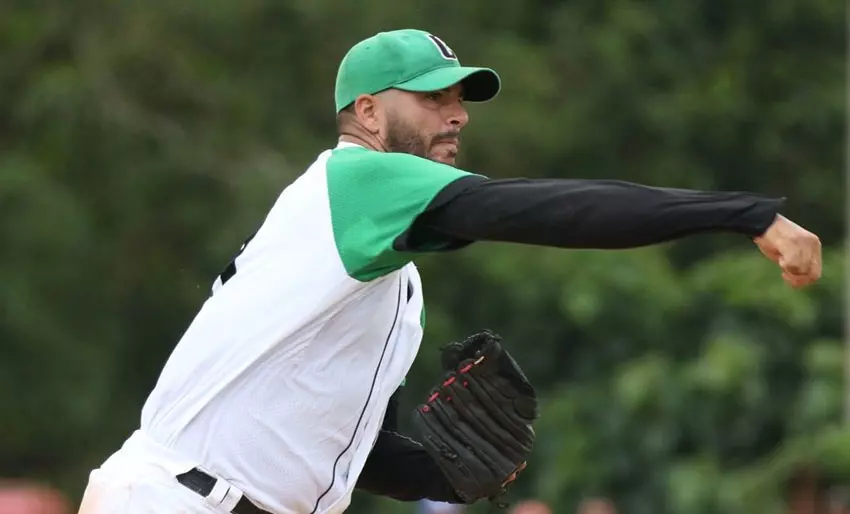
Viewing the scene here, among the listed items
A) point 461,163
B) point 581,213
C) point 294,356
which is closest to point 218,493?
point 294,356

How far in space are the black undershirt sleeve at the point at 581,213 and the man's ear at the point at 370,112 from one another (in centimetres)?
56

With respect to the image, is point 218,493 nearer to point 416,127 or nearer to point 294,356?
point 294,356

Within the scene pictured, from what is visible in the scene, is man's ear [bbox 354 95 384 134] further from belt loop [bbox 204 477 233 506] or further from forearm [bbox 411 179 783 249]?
belt loop [bbox 204 477 233 506]

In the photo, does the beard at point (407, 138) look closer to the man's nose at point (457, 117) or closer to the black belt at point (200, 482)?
the man's nose at point (457, 117)

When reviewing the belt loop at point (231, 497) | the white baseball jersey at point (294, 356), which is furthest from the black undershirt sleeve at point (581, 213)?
the belt loop at point (231, 497)

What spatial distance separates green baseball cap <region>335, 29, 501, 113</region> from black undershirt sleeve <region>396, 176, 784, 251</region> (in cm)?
56

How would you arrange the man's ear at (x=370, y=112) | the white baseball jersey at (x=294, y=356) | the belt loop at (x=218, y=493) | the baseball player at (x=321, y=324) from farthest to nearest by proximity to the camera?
the man's ear at (x=370, y=112) < the belt loop at (x=218, y=493) < the white baseball jersey at (x=294, y=356) < the baseball player at (x=321, y=324)

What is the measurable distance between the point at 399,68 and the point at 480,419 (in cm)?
96

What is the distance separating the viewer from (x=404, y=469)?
16.2ft

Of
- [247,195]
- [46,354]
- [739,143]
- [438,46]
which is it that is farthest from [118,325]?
[438,46]

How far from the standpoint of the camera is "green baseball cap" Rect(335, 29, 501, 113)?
438 cm

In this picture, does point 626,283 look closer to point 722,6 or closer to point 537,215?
point 722,6

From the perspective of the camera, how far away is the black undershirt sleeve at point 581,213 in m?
3.62

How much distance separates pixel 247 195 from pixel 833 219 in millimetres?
7328
